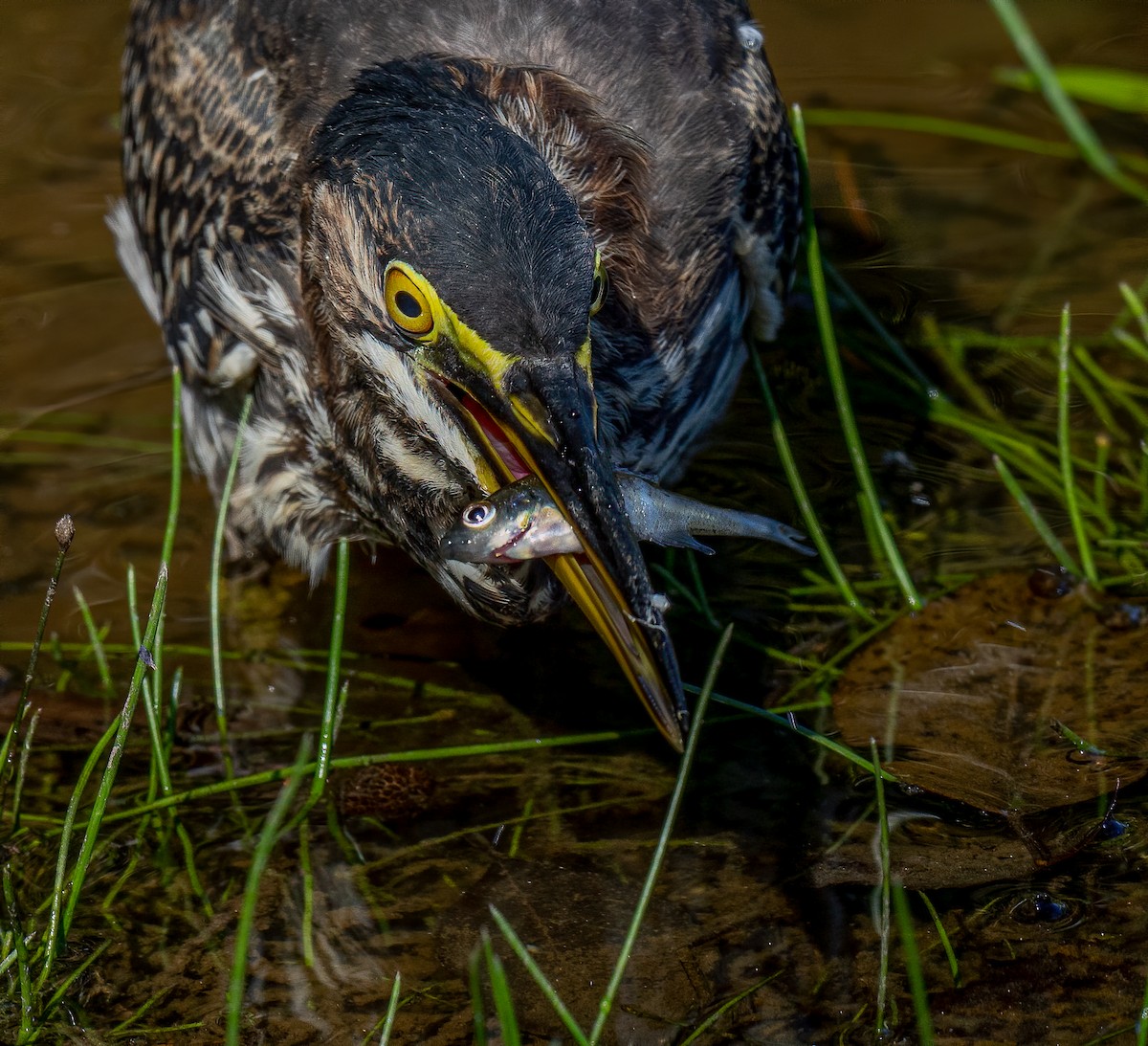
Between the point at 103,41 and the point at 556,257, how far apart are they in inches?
204

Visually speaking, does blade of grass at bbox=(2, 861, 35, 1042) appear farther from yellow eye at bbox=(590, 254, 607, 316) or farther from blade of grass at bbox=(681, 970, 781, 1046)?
yellow eye at bbox=(590, 254, 607, 316)

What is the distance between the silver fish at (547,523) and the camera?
3045mm

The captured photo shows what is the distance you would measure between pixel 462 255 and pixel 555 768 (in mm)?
1460

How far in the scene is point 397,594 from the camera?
486 centimetres

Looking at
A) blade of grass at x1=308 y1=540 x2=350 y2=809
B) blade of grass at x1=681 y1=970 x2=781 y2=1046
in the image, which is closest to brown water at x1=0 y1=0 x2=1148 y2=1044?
blade of grass at x1=681 y1=970 x2=781 y2=1046

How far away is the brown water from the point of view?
10.3 ft

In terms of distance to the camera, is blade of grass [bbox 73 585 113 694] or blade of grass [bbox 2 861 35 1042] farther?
blade of grass [bbox 73 585 113 694]

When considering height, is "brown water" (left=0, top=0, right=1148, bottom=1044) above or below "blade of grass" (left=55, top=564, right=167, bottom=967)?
below

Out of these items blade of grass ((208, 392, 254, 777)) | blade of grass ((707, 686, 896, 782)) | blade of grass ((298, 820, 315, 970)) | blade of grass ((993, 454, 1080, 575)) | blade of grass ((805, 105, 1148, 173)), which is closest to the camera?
blade of grass ((298, 820, 315, 970))

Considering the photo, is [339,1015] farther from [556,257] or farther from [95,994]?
[556,257]

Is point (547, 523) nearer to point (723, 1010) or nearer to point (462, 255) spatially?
point (462, 255)

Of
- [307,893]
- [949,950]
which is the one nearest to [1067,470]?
[949,950]

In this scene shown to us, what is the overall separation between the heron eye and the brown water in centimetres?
97

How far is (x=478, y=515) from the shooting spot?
3078 mm
